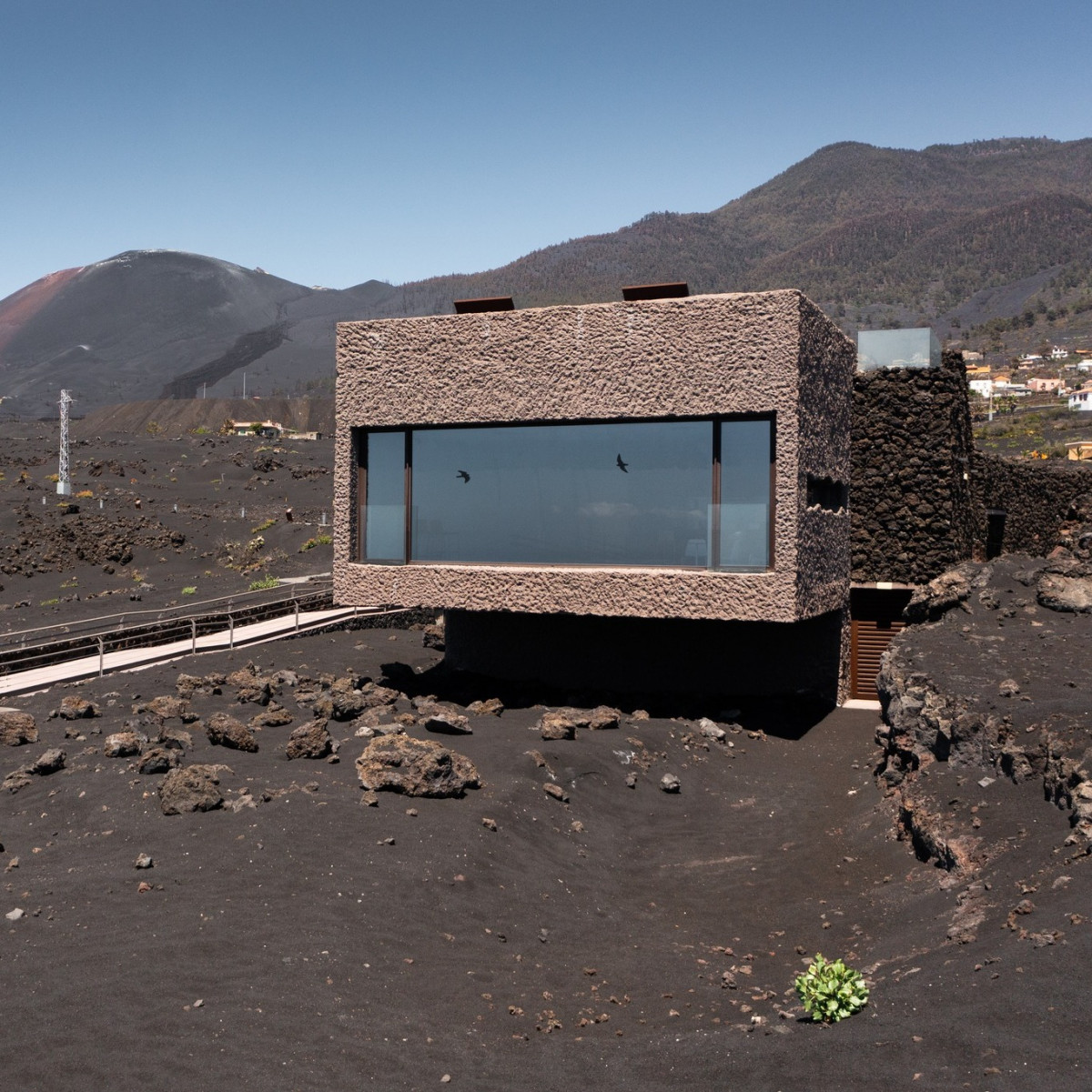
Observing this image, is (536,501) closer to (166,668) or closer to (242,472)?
(166,668)

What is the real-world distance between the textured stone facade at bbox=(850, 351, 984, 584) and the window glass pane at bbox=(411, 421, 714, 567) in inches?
180

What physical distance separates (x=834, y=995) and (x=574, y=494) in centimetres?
1037

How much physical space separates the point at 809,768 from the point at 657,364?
602 cm

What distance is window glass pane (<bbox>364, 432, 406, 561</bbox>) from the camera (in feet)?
Result: 55.3

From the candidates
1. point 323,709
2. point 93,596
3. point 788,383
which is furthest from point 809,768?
point 93,596

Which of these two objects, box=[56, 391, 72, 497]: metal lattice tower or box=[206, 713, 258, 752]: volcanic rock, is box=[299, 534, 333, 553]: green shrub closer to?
box=[56, 391, 72, 497]: metal lattice tower

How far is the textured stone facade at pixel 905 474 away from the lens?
18297 mm

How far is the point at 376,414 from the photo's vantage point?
16797mm

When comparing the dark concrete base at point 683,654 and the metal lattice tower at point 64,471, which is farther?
the metal lattice tower at point 64,471

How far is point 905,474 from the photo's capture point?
60.5ft

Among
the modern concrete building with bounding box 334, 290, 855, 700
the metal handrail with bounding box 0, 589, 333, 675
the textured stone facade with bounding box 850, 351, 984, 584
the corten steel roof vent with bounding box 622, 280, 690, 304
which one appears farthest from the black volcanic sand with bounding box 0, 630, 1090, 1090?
the metal handrail with bounding box 0, 589, 333, 675

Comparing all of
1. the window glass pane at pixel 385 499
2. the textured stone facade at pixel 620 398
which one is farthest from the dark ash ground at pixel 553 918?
the window glass pane at pixel 385 499

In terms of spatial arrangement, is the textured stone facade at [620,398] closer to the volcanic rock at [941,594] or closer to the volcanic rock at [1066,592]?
the volcanic rock at [941,594]

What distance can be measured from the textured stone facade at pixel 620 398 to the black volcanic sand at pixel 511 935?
2.63 metres
